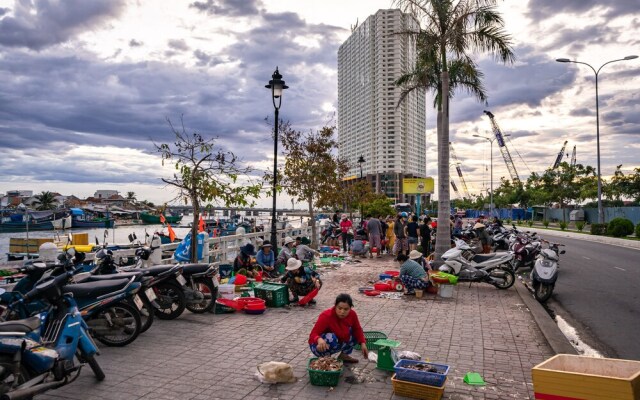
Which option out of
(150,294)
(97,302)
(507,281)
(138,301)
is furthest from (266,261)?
(97,302)

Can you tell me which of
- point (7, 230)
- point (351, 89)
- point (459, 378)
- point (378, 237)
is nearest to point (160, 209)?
point (459, 378)

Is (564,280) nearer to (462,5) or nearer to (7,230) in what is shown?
(462,5)

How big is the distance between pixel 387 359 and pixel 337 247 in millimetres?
18158

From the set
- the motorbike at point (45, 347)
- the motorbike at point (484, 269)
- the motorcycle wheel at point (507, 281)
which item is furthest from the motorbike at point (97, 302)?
the motorcycle wheel at point (507, 281)

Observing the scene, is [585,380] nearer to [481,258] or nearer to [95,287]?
[95,287]

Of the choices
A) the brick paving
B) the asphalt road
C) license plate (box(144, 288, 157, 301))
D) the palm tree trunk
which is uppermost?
the palm tree trunk

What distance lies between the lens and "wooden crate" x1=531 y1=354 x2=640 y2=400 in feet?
12.6

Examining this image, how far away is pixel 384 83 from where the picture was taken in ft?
445

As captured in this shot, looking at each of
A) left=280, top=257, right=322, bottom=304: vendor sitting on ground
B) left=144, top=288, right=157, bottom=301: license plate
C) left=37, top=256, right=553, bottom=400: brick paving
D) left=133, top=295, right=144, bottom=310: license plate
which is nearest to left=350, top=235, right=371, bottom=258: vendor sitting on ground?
left=37, top=256, right=553, bottom=400: brick paving

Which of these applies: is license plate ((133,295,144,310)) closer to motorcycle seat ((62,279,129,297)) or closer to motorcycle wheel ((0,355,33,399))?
motorcycle seat ((62,279,129,297))

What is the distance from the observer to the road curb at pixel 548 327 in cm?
672

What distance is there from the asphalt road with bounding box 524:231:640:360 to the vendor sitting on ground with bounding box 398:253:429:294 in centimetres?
290

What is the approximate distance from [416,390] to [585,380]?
1607 mm

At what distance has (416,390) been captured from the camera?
485 cm
